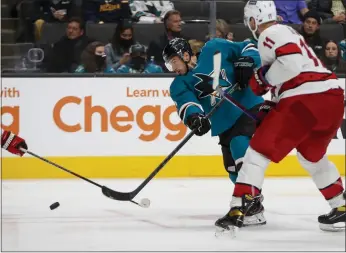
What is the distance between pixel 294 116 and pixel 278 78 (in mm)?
176

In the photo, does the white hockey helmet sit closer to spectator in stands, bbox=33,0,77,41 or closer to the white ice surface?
the white ice surface

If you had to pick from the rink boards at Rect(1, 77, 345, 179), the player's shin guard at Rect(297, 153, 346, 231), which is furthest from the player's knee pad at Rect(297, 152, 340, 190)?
the rink boards at Rect(1, 77, 345, 179)

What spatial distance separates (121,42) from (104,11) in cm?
28

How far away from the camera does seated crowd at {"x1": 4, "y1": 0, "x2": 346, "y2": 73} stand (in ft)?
21.1

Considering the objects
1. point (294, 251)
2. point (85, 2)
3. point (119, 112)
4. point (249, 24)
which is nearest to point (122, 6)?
point (85, 2)

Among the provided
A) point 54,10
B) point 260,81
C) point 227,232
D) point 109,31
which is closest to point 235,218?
point 227,232

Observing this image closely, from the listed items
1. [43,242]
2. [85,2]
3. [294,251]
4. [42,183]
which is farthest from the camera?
[85,2]

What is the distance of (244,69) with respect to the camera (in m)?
4.21

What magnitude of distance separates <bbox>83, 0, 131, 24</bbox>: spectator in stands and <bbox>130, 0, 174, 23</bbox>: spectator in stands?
0.25 ft

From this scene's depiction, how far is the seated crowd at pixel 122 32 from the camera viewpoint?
6.43 m

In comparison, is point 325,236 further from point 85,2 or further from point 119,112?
point 85,2

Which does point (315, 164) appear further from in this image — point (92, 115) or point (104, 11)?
point (104, 11)

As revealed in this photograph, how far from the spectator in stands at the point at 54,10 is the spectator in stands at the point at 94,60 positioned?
299mm

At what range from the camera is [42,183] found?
606 centimetres
